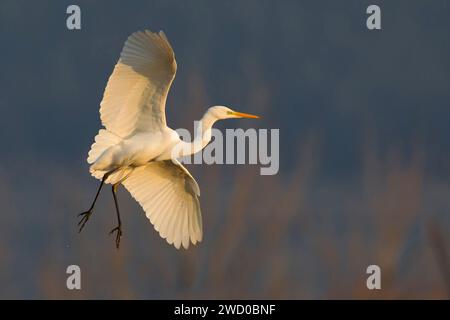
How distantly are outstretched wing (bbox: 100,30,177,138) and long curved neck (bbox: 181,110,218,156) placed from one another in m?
0.39

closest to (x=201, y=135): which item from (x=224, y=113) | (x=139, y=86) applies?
(x=224, y=113)

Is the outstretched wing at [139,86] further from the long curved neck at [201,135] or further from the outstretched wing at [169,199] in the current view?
the outstretched wing at [169,199]

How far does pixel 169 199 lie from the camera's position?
14.1 metres

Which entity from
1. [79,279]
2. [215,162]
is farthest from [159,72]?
[79,279]

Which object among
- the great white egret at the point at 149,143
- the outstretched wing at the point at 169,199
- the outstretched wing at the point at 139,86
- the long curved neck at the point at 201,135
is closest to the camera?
the outstretched wing at the point at 139,86

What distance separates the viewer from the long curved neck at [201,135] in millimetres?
13422

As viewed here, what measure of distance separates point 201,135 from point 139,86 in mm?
982

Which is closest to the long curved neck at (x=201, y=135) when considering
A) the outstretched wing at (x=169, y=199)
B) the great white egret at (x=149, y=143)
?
the great white egret at (x=149, y=143)

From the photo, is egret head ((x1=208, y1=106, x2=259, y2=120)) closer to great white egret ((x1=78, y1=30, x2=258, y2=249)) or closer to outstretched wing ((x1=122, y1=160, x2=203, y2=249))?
great white egret ((x1=78, y1=30, x2=258, y2=249))

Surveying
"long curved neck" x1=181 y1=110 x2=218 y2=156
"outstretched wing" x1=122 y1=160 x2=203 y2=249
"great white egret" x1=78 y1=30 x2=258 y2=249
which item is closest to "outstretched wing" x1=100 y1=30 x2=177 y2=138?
"great white egret" x1=78 y1=30 x2=258 y2=249

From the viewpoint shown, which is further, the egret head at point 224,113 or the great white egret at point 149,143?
the egret head at point 224,113

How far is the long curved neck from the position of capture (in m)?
13.4

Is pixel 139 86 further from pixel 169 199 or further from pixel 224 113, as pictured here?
pixel 169 199

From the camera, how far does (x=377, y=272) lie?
13.1m
